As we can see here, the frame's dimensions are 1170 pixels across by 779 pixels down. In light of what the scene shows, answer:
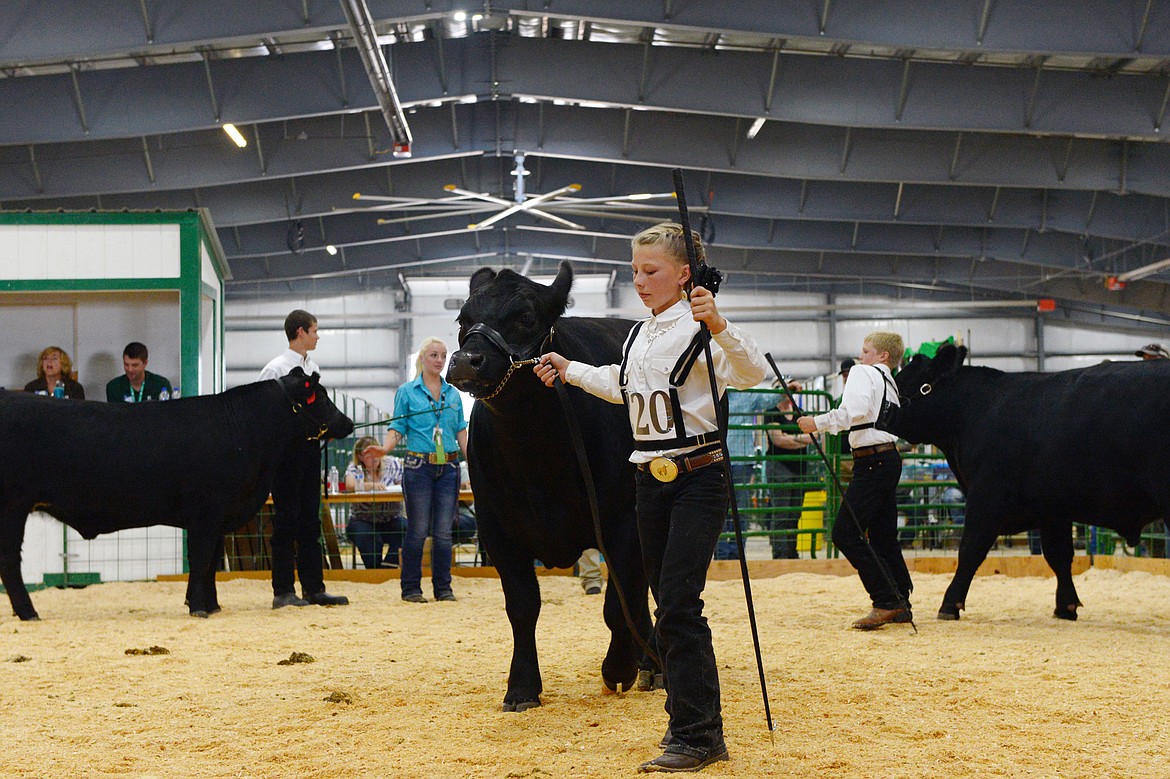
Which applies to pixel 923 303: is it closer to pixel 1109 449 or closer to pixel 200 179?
pixel 200 179

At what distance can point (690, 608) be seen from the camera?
328cm

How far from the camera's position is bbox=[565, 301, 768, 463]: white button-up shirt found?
3414 millimetres

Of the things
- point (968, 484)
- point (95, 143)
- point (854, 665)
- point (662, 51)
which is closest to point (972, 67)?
point (662, 51)

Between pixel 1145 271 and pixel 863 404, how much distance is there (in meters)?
17.6

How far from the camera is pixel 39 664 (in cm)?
546

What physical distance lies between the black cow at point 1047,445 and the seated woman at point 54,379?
21.6 feet

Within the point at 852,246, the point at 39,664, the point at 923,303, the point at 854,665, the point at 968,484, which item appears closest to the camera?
the point at 854,665

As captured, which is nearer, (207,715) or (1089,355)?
(207,715)

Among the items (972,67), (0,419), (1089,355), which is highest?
(972,67)

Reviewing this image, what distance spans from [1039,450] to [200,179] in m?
14.7

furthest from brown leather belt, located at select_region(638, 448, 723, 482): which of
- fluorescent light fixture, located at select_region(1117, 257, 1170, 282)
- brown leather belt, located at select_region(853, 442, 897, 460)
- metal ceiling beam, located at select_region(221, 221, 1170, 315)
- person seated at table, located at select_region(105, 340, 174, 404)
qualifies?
metal ceiling beam, located at select_region(221, 221, 1170, 315)

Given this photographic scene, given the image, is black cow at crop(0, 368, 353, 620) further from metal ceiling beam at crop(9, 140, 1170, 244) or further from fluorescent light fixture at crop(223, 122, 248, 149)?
metal ceiling beam at crop(9, 140, 1170, 244)

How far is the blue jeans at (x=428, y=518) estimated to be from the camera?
27.4ft

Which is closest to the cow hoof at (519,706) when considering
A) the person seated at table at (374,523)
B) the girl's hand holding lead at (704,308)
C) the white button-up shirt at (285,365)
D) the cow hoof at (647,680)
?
the cow hoof at (647,680)
